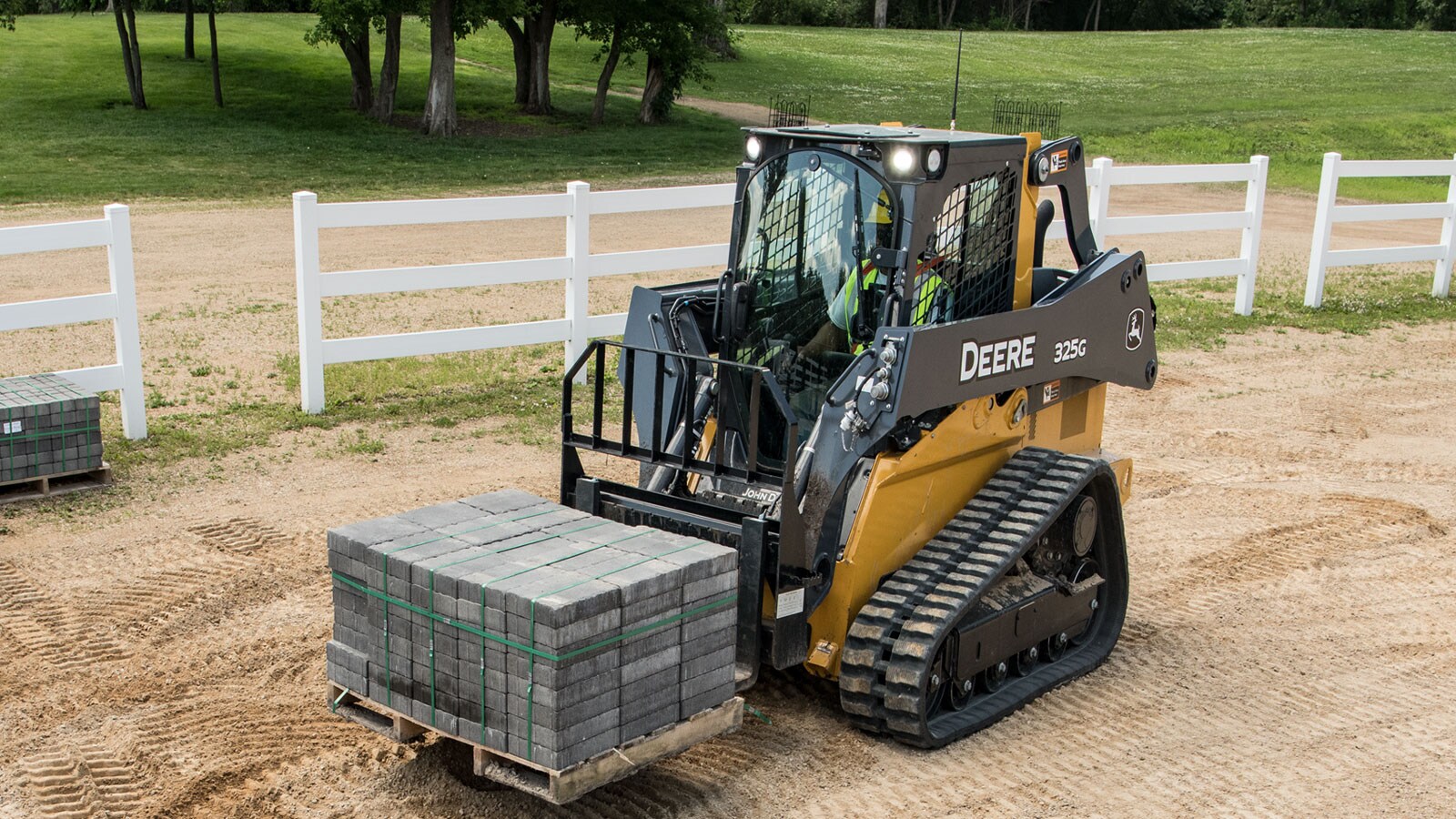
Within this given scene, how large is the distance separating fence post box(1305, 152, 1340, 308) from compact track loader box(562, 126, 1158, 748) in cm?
1097

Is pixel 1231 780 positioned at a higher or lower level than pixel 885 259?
lower

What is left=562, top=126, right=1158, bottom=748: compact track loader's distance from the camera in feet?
22.5

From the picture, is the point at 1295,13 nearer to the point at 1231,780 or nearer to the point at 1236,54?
the point at 1236,54

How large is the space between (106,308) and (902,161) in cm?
675

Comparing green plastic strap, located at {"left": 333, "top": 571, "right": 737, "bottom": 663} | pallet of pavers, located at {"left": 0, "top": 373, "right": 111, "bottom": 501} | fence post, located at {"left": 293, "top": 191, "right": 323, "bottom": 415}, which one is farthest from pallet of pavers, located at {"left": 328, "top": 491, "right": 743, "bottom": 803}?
fence post, located at {"left": 293, "top": 191, "right": 323, "bottom": 415}

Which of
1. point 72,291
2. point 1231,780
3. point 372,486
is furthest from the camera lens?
point 72,291

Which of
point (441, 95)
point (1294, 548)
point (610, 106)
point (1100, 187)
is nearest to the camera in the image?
point (1294, 548)

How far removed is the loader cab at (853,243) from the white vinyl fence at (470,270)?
5257 mm

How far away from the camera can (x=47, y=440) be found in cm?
999

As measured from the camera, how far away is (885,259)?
7156 millimetres

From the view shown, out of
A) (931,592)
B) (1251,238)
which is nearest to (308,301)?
(931,592)

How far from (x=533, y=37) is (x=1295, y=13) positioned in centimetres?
5100

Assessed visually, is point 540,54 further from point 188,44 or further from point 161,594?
point 161,594

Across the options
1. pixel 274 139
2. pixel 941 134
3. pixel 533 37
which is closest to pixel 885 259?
pixel 941 134
